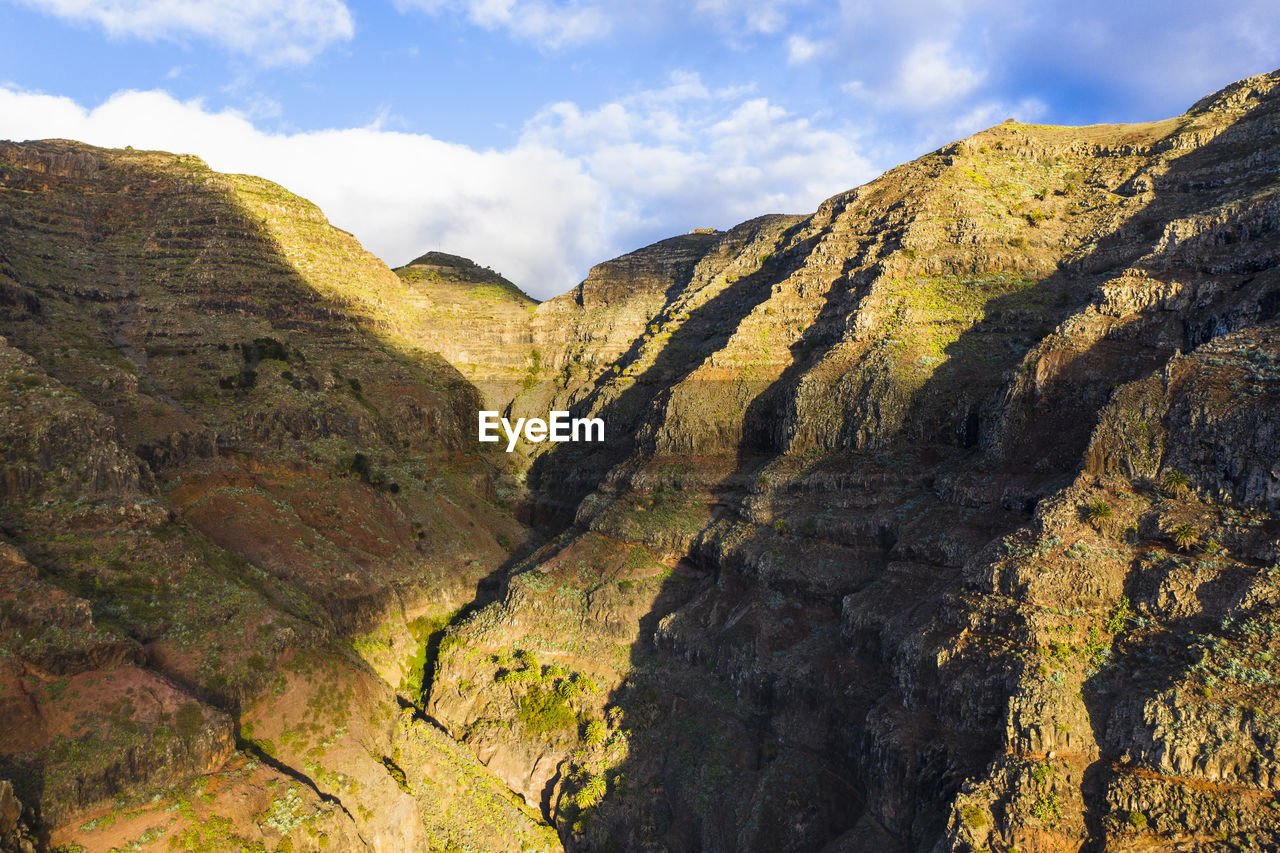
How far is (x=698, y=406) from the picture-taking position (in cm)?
8238

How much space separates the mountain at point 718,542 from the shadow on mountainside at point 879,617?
31 cm

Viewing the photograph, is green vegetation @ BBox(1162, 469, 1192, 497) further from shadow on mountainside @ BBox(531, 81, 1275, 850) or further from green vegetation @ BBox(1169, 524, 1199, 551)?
shadow on mountainside @ BBox(531, 81, 1275, 850)

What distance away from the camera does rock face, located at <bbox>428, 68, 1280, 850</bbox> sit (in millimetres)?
34906

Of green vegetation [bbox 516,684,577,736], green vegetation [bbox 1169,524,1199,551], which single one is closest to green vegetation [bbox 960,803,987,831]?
green vegetation [bbox 1169,524,1199,551]

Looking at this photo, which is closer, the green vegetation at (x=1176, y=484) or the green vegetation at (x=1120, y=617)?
the green vegetation at (x=1120, y=617)

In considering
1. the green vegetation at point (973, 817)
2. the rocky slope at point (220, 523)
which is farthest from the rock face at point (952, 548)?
the rocky slope at point (220, 523)

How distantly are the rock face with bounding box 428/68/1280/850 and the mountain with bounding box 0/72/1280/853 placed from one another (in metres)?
0.29

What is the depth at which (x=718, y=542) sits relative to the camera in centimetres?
6712

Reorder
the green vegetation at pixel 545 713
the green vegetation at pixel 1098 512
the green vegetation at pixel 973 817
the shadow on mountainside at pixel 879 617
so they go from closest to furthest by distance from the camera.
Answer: the green vegetation at pixel 973 817, the shadow on mountainside at pixel 879 617, the green vegetation at pixel 1098 512, the green vegetation at pixel 545 713

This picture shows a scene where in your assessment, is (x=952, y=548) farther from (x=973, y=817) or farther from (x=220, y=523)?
(x=220, y=523)

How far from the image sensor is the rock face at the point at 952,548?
34.9 meters

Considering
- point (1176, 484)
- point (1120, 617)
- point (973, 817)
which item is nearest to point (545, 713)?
point (973, 817)

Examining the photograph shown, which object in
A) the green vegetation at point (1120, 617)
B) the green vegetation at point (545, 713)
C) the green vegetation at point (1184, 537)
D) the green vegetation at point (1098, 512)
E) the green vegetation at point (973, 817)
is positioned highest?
the green vegetation at point (1098, 512)

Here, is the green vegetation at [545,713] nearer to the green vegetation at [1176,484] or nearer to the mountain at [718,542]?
the mountain at [718,542]
